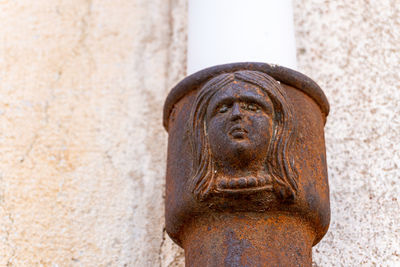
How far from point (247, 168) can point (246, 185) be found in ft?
0.10

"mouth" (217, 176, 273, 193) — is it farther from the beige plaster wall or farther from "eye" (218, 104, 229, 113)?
the beige plaster wall

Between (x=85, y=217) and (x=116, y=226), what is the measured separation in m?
0.07

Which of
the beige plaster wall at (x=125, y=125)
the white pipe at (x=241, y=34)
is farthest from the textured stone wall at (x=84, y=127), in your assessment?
the white pipe at (x=241, y=34)

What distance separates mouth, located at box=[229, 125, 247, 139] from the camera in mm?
842

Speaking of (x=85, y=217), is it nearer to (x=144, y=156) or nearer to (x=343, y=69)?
(x=144, y=156)

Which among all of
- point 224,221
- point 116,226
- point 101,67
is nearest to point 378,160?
point 224,221

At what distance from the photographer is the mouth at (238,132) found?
84cm

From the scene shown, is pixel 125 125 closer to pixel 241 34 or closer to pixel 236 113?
pixel 241 34

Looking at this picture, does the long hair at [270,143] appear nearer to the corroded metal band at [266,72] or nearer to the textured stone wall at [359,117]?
the corroded metal band at [266,72]

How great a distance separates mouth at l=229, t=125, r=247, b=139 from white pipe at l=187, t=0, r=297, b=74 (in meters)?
0.24

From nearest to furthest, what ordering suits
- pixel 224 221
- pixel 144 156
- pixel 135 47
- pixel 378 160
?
pixel 224 221 < pixel 378 160 < pixel 144 156 < pixel 135 47

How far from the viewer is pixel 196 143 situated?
0.88m

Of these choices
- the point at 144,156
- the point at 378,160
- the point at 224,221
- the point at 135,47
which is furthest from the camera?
the point at 135,47

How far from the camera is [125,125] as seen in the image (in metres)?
1.27
